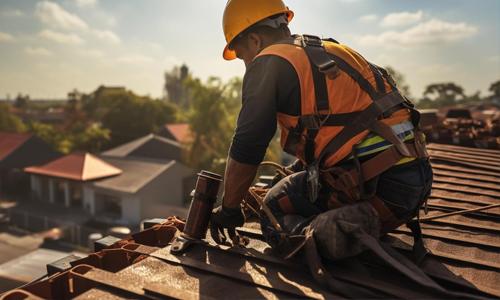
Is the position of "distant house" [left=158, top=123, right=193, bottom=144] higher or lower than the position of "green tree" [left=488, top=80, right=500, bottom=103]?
lower

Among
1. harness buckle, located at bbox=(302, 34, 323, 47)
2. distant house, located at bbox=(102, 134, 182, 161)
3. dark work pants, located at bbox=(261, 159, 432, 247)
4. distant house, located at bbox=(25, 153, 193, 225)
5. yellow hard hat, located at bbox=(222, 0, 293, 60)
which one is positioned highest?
yellow hard hat, located at bbox=(222, 0, 293, 60)

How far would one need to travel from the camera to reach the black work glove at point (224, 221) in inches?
118

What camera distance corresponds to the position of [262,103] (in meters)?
2.74

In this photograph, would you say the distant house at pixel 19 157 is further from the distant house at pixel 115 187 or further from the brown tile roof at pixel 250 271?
the brown tile roof at pixel 250 271

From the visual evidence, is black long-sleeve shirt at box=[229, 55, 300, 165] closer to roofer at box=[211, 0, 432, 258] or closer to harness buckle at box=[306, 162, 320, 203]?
roofer at box=[211, 0, 432, 258]

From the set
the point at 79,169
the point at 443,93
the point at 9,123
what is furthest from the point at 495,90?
the point at 9,123

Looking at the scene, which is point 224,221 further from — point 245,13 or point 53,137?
point 53,137

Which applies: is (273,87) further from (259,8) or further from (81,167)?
(81,167)

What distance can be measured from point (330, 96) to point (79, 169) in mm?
29958

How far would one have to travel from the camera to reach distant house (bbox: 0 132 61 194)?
3650 cm

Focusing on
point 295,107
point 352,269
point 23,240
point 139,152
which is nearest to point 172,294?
point 352,269

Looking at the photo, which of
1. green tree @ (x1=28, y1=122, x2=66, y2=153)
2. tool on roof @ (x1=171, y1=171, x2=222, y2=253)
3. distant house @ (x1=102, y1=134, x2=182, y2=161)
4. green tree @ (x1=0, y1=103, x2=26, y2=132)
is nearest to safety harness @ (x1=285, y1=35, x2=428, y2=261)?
tool on roof @ (x1=171, y1=171, x2=222, y2=253)

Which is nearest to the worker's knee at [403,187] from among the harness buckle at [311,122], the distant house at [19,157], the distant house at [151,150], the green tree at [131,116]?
the harness buckle at [311,122]

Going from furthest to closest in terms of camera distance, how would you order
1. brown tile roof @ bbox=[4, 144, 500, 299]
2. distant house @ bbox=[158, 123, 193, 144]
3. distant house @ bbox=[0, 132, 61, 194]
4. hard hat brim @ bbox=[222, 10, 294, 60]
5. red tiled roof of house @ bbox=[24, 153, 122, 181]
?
distant house @ bbox=[158, 123, 193, 144] < distant house @ bbox=[0, 132, 61, 194] < red tiled roof of house @ bbox=[24, 153, 122, 181] < hard hat brim @ bbox=[222, 10, 294, 60] < brown tile roof @ bbox=[4, 144, 500, 299]
